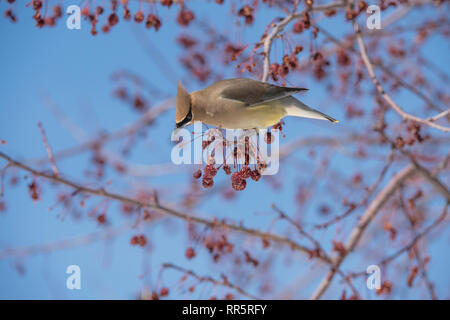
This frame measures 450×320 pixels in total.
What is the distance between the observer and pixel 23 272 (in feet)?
16.1

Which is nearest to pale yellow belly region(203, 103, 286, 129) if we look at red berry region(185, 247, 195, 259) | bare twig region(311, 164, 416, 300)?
red berry region(185, 247, 195, 259)

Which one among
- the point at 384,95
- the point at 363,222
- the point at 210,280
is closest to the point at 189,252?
the point at 210,280

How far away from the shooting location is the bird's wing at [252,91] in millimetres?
2541

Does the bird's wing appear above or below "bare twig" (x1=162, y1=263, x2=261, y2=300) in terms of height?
above

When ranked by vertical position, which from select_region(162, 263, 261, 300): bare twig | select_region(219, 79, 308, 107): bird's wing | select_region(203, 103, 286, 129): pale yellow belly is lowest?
select_region(162, 263, 261, 300): bare twig

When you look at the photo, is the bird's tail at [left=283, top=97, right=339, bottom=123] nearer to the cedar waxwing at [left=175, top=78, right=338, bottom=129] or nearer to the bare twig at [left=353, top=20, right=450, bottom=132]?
the cedar waxwing at [left=175, top=78, right=338, bottom=129]

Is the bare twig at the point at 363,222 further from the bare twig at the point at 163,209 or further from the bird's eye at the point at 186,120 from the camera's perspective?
the bird's eye at the point at 186,120

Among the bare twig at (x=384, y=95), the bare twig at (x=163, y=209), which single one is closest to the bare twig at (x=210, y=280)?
the bare twig at (x=163, y=209)

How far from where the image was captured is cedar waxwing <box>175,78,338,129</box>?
8.60 feet

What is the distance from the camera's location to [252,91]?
8.58 feet

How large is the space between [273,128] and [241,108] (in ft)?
0.71

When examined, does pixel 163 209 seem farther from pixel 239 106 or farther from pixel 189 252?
pixel 239 106
